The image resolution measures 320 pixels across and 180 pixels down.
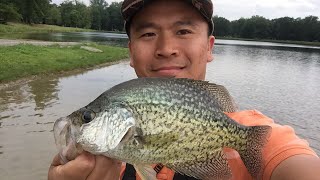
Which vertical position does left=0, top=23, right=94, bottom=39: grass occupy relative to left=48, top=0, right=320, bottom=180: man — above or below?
below

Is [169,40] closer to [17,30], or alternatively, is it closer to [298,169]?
[298,169]

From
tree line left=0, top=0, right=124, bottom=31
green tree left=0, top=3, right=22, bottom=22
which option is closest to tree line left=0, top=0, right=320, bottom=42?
tree line left=0, top=0, right=124, bottom=31

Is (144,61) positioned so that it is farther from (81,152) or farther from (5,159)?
(5,159)

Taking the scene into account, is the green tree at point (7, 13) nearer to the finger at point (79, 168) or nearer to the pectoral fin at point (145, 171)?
the finger at point (79, 168)

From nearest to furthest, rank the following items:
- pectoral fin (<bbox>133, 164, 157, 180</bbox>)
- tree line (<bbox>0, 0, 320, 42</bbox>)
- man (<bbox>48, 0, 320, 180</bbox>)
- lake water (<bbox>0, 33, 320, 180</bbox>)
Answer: pectoral fin (<bbox>133, 164, 157, 180</bbox>), man (<bbox>48, 0, 320, 180</bbox>), lake water (<bbox>0, 33, 320, 180</bbox>), tree line (<bbox>0, 0, 320, 42</bbox>)

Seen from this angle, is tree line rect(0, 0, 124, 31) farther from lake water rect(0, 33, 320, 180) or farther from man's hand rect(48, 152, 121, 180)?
man's hand rect(48, 152, 121, 180)

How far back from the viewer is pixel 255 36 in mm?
162125

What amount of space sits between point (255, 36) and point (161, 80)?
6563 inches

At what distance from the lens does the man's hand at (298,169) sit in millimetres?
2312

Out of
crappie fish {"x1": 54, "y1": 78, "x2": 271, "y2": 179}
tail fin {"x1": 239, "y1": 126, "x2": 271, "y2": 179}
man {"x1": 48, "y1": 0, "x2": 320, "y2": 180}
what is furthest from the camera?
man {"x1": 48, "y1": 0, "x2": 320, "y2": 180}

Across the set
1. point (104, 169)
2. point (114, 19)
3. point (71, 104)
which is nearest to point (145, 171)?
point (104, 169)

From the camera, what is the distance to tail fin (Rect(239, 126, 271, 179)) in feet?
8.26

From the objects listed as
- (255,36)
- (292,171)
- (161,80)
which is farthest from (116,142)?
(255,36)

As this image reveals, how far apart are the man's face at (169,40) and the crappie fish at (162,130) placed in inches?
30.7
